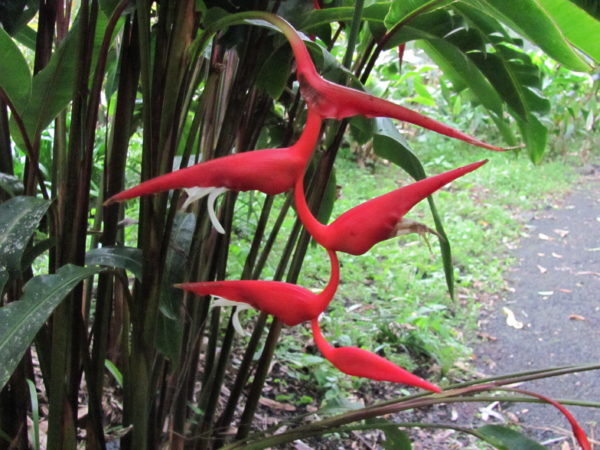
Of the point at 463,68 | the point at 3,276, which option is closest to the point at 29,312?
the point at 3,276

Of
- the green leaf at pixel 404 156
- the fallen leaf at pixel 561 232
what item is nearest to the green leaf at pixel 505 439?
the green leaf at pixel 404 156

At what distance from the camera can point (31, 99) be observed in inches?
23.3

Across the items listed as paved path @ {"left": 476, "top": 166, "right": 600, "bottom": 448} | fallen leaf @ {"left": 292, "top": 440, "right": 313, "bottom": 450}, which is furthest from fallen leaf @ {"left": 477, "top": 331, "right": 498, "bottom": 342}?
fallen leaf @ {"left": 292, "top": 440, "right": 313, "bottom": 450}

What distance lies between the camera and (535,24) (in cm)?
53

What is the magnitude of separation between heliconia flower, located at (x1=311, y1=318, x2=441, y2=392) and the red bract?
0.10 m

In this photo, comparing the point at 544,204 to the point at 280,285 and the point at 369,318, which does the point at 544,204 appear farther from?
the point at 280,285

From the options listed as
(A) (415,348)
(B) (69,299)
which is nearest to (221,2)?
(B) (69,299)

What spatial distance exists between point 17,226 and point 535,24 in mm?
478

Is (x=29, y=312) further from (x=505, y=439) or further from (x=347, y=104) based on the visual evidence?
(x=505, y=439)

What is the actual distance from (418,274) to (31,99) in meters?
1.65

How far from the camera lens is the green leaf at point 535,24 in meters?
0.52

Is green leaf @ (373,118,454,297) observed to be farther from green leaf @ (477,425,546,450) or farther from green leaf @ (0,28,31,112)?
green leaf @ (0,28,31,112)

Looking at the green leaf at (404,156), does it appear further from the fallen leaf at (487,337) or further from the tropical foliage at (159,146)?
the fallen leaf at (487,337)

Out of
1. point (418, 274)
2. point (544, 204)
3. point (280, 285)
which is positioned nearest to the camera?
point (280, 285)
